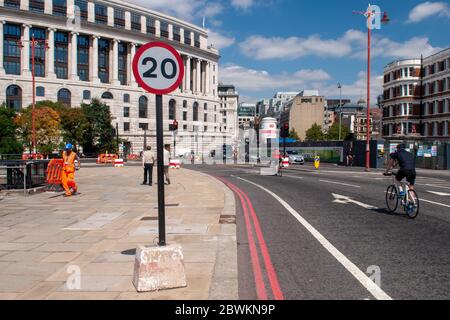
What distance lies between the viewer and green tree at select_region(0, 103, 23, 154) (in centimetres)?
5191

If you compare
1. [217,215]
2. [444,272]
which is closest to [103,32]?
[217,215]

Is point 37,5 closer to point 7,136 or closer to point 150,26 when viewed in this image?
point 150,26

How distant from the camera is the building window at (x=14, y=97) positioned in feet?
258

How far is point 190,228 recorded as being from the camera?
9.13 m

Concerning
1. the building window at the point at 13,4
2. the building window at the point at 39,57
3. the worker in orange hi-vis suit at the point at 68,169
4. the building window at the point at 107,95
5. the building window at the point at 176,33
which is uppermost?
the building window at the point at 176,33

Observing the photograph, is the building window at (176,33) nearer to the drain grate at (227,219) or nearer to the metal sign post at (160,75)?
the drain grate at (227,219)

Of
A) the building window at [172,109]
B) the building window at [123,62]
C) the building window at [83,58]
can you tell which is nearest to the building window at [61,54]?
the building window at [83,58]

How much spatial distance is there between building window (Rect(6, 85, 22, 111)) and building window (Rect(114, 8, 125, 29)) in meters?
26.0

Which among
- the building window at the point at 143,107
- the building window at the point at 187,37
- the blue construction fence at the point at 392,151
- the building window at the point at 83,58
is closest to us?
the blue construction fence at the point at 392,151

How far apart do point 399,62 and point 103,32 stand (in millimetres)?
60058

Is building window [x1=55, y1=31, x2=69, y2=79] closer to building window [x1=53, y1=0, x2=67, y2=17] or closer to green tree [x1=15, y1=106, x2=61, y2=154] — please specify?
building window [x1=53, y1=0, x2=67, y2=17]

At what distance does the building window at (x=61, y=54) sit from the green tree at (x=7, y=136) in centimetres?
3026

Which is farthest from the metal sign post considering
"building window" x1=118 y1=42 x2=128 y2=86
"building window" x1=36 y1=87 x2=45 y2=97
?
"building window" x1=118 y1=42 x2=128 y2=86

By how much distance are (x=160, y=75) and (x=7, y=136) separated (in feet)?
183
